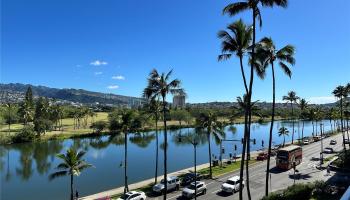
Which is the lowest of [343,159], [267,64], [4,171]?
[4,171]

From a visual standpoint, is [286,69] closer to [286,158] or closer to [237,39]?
[237,39]

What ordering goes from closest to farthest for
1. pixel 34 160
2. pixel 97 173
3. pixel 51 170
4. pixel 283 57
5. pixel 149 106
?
pixel 283 57
pixel 149 106
pixel 97 173
pixel 51 170
pixel 34 160

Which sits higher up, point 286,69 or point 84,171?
point 286,69

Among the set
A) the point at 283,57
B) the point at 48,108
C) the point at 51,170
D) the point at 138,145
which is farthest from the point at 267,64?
A: the point at 48,108

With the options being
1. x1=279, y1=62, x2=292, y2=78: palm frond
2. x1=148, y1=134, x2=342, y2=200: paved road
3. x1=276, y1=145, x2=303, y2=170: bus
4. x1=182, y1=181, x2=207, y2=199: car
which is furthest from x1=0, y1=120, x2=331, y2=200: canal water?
x1=279, y1=62, x2=292, y2=78: palm frond

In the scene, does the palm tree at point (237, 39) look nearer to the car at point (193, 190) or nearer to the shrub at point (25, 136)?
the car at point (193, 190)

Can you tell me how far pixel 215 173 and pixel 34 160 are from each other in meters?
48.0

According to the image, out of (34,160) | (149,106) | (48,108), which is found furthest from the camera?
(48,108)

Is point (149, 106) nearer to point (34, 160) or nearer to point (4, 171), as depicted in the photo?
point (4, 171)

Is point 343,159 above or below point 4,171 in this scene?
above

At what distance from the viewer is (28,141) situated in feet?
356

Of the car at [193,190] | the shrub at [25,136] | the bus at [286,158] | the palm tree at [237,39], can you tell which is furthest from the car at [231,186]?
the shrub at [25,136]

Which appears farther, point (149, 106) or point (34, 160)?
point (34, 160)

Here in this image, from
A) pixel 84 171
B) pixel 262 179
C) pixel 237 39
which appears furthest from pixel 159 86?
pixel 84 171
